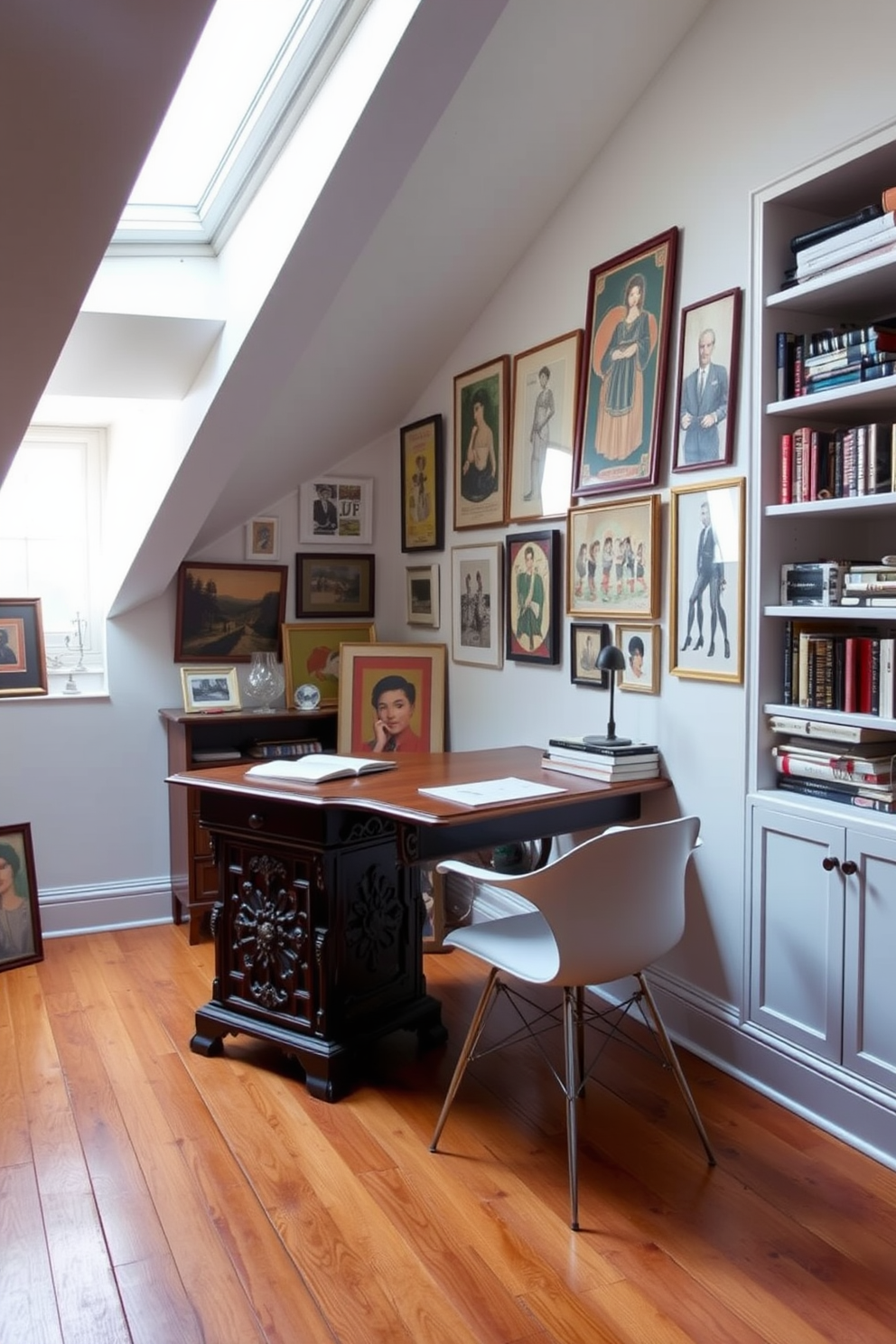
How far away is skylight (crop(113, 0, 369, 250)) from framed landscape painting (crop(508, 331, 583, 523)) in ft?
3.85

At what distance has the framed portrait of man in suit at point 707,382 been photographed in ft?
9.46

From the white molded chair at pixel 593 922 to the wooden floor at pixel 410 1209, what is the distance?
5.9 inches

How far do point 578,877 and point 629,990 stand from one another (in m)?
1.27

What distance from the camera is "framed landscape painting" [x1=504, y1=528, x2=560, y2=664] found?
145 inches

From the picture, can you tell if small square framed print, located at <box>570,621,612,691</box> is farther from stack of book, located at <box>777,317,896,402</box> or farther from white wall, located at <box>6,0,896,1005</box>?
stack of book, located at <box>777,317,896,402</box>

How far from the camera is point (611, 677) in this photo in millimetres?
3285

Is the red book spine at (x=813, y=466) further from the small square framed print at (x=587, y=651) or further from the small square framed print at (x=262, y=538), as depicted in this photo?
the small square framed print at (x=262, y=538)

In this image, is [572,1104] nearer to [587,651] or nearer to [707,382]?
[587,651]

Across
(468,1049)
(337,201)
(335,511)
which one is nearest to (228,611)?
(335,511)

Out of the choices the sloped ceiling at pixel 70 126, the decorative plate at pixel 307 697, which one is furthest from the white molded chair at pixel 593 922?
the decorative plate at pixel 307 697

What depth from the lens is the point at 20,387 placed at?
2453 millimetres

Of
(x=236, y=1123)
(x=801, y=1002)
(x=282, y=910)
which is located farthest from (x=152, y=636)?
(x=801, y=1002)

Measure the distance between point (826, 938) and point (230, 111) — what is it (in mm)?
2668

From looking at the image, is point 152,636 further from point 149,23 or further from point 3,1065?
point 149,23
